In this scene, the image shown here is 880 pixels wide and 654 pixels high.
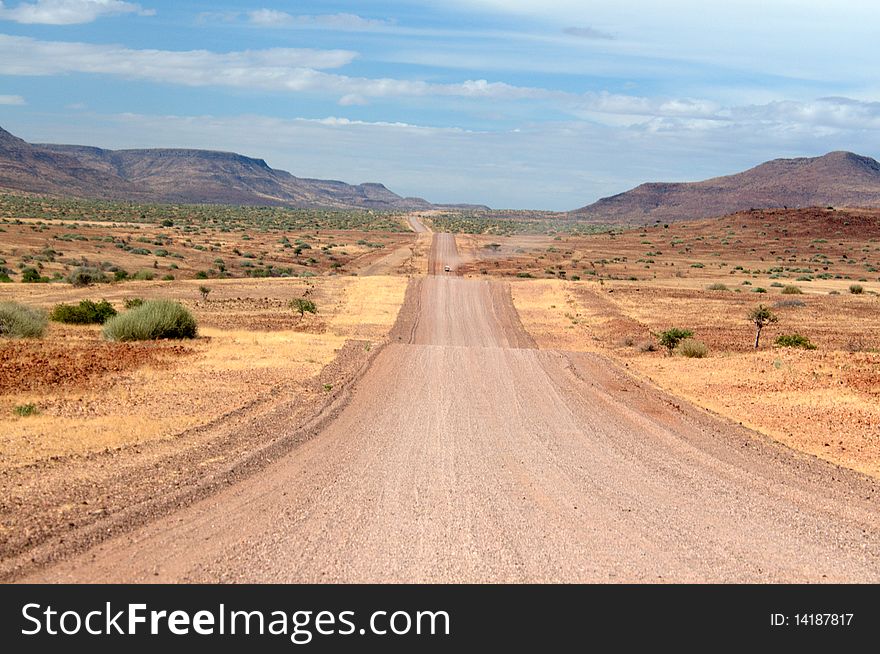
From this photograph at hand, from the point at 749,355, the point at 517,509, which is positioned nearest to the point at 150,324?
the point at 749,355

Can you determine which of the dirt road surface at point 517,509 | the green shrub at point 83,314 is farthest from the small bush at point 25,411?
the green shrub at point 83,314

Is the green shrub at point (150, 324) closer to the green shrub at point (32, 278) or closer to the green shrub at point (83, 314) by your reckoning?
the green shrub at point (83, 314)

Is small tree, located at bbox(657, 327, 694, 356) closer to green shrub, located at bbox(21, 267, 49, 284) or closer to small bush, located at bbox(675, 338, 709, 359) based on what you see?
small bush, located at bbox(675, 338, 709, 359)

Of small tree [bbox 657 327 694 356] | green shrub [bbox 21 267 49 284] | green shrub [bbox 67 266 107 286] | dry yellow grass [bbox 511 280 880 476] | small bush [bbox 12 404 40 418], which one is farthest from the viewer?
green shrub [bbox 21 267 49 284]

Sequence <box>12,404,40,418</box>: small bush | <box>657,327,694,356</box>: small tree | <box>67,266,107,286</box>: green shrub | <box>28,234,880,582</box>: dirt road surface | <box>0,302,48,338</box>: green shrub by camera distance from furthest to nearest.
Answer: <box>67,266,107,286</box>: green shrub
<box>657,327,694,356</box>: small tree
<box>0,302,48,338</box>: green shrub
<box>12,404,40,418</box>: small bush
<box>28,234,880,582</box>: dirt road surface

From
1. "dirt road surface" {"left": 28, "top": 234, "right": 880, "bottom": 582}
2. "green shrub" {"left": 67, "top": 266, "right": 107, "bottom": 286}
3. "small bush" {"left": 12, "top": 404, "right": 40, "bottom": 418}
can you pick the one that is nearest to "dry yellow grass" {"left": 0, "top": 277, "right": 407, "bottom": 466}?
"small bush" {"left": 12, "top": 404, "right": 40, "bottom": 418}

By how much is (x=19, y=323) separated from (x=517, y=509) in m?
20.9

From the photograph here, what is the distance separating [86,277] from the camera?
47188mm

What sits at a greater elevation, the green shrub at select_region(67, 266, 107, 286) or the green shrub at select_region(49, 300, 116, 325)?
the green shrub at select_region(67, 266, 107, 286)

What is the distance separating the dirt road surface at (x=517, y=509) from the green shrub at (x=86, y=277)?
111ft

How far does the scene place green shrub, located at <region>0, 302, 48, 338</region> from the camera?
85.2 ft

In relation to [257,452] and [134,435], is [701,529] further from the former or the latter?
[134,435]

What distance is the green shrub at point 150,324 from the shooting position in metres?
27.3

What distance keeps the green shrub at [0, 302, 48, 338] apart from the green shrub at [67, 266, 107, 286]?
68.2 ft
